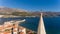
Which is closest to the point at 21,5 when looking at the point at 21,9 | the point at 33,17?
the point at 21,9

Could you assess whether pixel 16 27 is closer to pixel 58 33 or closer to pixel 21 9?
pixel 21 9

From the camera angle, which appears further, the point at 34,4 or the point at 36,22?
the point at 36,22

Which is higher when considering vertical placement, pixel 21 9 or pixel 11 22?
pixel 21 9

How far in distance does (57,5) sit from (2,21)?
1164 millimetres

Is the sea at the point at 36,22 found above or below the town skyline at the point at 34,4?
below

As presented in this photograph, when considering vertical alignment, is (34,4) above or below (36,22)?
above

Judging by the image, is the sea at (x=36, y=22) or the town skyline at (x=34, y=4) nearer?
the town skyline at (x=34, y=4)

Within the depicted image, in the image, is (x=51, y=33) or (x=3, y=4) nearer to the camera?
(x=3, y=4)

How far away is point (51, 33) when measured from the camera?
15.0 ft

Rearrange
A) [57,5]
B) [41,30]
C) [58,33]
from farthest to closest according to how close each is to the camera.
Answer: [58,33]
[57,5]
[41,30]

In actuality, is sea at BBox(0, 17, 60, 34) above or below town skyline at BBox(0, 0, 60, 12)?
below

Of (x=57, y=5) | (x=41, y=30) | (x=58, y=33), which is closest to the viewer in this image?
(x=41, y=30)

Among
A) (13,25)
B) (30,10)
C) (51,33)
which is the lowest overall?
(51,33)

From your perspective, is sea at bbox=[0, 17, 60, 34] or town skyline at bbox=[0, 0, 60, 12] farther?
sea at bbox=[0, 17, 60, 34]
